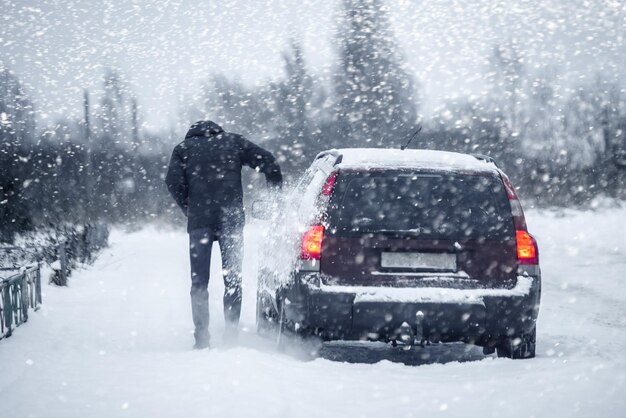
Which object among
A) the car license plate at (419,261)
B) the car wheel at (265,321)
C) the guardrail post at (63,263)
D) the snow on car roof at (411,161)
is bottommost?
the guardrail post at (63,263)

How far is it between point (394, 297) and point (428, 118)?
41.4 m

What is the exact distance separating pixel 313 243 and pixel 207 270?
1539mm

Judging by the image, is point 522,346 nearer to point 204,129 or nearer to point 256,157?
point 256,157

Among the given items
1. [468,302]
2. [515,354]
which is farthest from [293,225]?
[515,354]

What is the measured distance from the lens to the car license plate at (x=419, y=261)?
4.67 meters

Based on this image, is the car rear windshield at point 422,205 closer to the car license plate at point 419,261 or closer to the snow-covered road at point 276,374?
the car license plate at point 419,261

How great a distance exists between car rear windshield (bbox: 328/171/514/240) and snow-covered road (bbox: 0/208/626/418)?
0.94m

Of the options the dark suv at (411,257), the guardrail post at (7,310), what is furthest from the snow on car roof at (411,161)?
the guardrail post at (7,310)

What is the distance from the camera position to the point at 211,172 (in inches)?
232

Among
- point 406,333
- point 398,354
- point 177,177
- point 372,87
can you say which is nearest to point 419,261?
point 406,333

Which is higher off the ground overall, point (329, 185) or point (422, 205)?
point (329, 185)

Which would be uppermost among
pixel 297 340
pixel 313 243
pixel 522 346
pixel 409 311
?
pixel 313 243

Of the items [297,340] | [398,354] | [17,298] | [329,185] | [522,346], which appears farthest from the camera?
[17,298]

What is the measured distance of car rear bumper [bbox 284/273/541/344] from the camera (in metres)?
4.60
